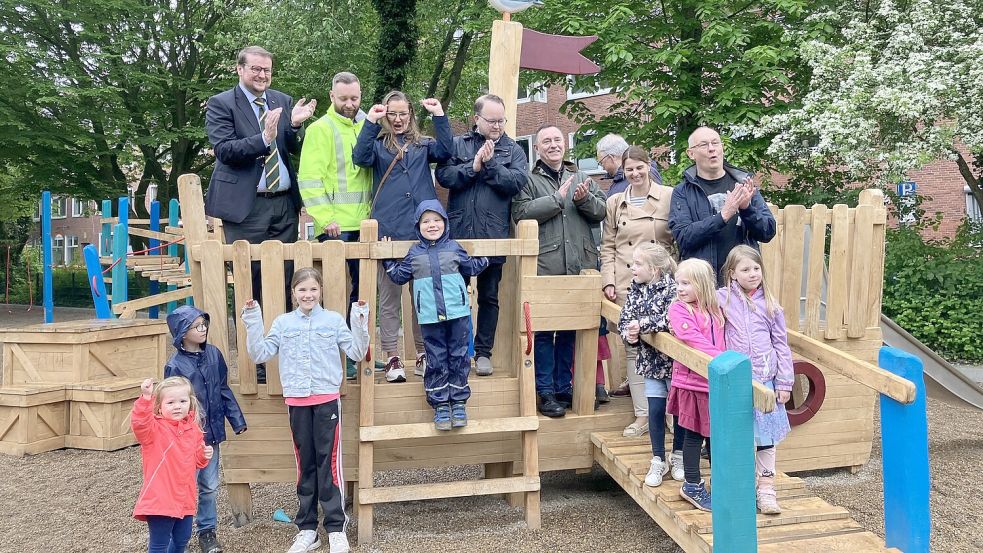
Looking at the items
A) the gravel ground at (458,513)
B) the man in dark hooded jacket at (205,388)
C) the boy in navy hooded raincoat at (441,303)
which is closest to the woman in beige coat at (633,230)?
the gravel ground at (458,513)

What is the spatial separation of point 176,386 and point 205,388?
0.43 meters

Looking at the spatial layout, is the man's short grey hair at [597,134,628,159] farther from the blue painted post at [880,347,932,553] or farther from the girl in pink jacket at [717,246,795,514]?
the blue painted post at [880,347,932,553]

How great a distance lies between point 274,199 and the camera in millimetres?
4918

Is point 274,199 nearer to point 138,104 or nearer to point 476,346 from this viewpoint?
point 476,346

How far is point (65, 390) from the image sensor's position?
6.94 metres

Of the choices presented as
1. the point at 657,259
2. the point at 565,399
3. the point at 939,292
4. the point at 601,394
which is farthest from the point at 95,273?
the point at 939,292

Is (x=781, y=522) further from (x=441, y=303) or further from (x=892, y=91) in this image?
(x=892, y=91)

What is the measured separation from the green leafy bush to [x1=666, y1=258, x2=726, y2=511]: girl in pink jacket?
27.6 feet

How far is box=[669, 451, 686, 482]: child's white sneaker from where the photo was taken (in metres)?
3.99

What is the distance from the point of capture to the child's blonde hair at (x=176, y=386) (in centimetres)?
354

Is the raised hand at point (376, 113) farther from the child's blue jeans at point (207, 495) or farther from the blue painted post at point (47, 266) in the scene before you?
the blue painted post at point (47, 266)

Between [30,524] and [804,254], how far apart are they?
576 centimetres

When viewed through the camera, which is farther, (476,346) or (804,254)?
(804,254)

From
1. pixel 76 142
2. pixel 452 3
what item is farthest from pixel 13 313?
pixel 452 3
